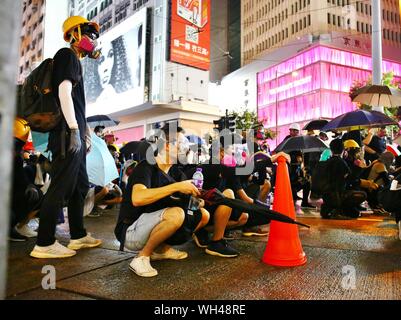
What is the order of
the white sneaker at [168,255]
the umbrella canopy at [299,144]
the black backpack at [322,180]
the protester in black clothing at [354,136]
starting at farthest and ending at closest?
the protester in black clothing at [354,136] < the umbrella canopy at [299,144] < the black backpack at [322,180] < the white sneaker at [168,255]

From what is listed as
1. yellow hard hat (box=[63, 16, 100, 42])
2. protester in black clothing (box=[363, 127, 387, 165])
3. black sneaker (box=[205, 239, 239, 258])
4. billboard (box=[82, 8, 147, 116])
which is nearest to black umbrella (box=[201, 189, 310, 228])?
black sneaker (box=[205, 239, 239, 258])

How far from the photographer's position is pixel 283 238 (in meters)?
2.94

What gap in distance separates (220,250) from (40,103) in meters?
2.16

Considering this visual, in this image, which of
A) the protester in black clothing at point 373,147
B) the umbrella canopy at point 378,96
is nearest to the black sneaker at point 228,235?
the protester in black clothing at point 373,147

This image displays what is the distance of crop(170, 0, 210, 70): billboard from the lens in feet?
108

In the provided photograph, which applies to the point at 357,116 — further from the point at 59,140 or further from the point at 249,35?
the point at 249,35

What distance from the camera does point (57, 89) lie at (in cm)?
293

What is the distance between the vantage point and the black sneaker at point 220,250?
307 cm

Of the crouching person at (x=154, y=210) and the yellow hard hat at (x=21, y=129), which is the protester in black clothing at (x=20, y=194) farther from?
the crouching person at (x=154, y=210)

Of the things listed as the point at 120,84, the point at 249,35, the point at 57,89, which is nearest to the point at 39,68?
the point at 57,89

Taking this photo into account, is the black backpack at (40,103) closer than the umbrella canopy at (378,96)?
Yes

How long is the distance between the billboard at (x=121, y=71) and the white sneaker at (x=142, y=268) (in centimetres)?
2903

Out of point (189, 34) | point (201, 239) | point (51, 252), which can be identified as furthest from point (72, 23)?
point (189, 34)

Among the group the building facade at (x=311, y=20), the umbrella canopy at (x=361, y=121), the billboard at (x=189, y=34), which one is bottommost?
the umbrella canopy at (x=361, y=121)
